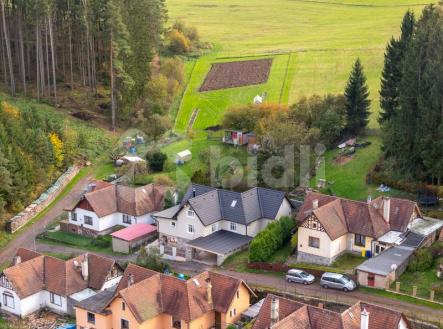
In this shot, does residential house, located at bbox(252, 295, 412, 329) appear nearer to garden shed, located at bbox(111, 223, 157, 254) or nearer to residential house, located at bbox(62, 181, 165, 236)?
garden shed, located at bbox(111, 223, 157, 254)

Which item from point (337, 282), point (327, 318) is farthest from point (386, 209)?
point (327, 318)

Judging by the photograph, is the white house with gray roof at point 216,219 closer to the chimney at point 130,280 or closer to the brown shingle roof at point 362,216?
the brown shingle roof at point 362,216

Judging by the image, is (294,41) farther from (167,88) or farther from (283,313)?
(283,313)

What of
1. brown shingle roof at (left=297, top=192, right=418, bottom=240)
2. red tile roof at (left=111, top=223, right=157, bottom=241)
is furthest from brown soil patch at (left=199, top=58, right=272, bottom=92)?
brown shingle roof at (left=297, top=192, right=418, bottom=240)

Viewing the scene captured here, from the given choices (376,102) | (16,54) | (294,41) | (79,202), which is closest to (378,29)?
(294,41)

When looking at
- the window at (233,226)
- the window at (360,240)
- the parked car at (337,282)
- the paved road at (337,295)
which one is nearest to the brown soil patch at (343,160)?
the window at (233,226)

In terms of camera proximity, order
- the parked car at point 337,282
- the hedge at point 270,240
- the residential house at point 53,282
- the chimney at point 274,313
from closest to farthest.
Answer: the chimney at point 274,313 → the parked car at point 337,282 → the residential house at point 53,282 → the hedge at point 270,240

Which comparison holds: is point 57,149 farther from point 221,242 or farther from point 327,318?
point 327,318
